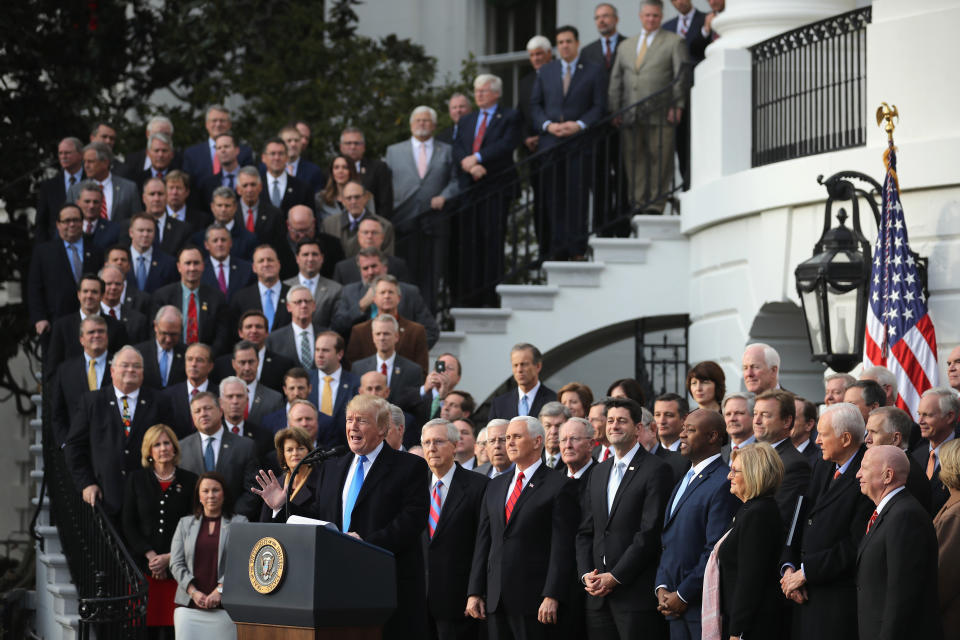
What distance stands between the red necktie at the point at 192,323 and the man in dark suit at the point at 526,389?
9.07 ft

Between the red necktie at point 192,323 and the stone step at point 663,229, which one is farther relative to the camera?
the stone step at point 663,229

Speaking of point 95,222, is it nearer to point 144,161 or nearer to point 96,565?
Result: point 144,161

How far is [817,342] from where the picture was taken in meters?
11.5

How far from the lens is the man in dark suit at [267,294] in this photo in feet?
44.3

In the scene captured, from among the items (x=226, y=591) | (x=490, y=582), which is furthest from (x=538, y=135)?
(x=226, y=591)

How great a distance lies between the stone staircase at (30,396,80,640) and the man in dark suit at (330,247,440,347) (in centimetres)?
271

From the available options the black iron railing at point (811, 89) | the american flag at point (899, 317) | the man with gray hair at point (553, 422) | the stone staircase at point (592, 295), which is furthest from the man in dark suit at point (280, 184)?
the american flag at point (899, 317)

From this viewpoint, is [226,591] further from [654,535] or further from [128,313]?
[128,313]

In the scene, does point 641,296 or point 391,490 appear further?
point 641,296

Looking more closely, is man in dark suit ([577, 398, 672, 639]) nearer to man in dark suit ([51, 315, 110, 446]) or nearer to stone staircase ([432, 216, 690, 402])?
man in dark suit ([51, 315, 110, 446])

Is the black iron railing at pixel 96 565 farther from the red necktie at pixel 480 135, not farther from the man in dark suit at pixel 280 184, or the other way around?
the red necktie at pixel 480 135

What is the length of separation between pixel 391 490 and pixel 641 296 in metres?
6.84

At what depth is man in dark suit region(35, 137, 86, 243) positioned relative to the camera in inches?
592

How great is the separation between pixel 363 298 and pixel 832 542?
19.4 feet
